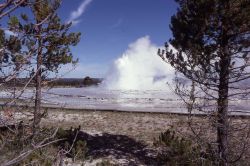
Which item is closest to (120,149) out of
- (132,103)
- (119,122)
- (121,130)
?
(121,130)

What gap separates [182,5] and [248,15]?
2119mm

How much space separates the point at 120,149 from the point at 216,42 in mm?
6023

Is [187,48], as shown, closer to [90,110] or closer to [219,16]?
[219,16]

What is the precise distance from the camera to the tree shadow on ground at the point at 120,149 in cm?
1436

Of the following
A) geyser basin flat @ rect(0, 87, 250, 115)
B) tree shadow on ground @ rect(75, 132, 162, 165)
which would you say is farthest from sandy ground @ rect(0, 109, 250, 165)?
geyser basin flat @ rect(0, 87, 250, 115)

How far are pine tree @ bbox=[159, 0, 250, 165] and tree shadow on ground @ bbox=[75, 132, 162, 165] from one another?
358 centimetres

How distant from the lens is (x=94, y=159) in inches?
556

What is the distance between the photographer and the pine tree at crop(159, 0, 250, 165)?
36.4 feet

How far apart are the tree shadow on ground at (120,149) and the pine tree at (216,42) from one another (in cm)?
358

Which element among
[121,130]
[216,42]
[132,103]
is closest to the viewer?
[216,42]

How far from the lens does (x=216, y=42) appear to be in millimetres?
11812

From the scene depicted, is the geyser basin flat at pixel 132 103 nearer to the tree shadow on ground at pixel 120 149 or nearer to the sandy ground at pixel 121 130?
the sandy ground at pixel 121 130

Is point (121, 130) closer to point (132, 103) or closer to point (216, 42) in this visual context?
point (216, 42)

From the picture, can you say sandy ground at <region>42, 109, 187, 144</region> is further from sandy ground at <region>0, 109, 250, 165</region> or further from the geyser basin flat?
the geyser basin flat
